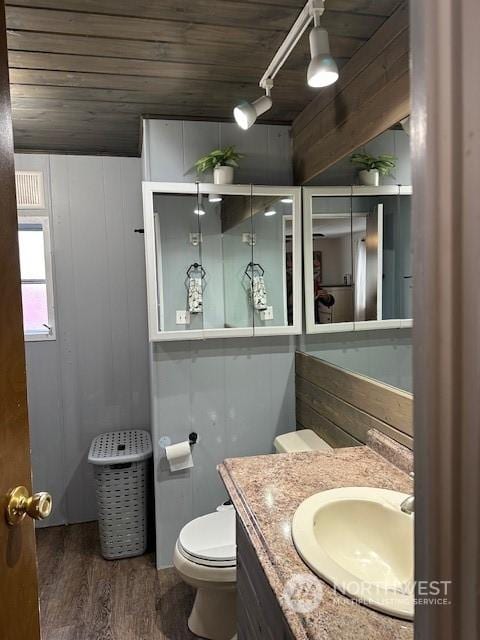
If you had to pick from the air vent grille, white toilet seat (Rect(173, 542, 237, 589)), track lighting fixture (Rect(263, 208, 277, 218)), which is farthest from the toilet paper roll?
the air vent grille

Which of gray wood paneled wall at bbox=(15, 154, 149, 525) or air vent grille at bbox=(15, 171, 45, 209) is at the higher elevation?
air vent grille at bbox=(15, 171, 45, 209)

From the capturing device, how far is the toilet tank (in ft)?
7.00

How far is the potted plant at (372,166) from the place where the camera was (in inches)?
64.9

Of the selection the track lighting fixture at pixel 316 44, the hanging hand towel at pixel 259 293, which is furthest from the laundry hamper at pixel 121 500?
the track lighting fixture at pixel 316 44

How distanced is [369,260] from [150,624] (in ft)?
6.32

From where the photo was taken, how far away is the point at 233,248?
7.97 ft

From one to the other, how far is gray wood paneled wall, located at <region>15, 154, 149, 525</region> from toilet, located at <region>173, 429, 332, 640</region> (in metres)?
1.16

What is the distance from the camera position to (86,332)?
2.90 m

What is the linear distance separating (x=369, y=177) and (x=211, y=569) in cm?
173

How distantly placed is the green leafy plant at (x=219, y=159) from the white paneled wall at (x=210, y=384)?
0.33ft

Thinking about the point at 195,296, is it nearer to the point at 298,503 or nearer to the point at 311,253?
the point at 311,253

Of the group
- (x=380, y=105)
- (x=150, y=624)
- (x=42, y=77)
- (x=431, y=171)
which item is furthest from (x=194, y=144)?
(x=150, y=624)

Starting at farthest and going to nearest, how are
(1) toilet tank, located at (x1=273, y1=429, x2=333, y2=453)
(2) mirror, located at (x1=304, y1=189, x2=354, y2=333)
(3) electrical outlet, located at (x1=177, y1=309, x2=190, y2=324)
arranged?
(3) electrical outlet, located at (x1=177, y1=309, x2=190, y2=324)
(1) toilet tank, located at (x1=273, y1=429, x2=333, y2=453)
(2) mirror, located at (x1=304, y1=189, x2=354, y2=333)

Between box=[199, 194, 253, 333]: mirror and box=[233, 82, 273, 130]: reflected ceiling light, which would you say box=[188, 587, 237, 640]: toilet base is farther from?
box=[233, 82, 273, 130]: reflected ceiling light
